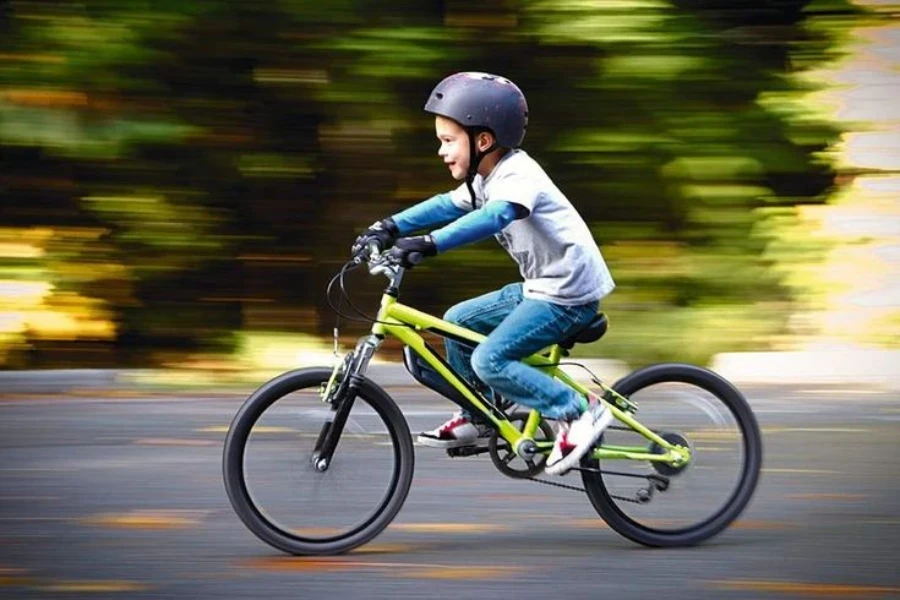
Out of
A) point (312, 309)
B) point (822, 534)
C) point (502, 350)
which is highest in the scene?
point (502, 350)

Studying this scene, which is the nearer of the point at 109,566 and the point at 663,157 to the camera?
the point at 109,566

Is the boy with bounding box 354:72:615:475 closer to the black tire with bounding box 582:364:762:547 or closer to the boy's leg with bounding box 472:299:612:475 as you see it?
the boy's leg with bounding box 472:299:612:475

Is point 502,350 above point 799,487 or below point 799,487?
above

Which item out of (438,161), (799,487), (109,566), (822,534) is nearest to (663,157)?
(438,161)

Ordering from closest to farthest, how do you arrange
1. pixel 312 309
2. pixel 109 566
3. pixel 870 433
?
1. pixel 109 566
2. pixel 870 433
3. pixel 312 309

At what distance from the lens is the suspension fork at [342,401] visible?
17.8 ft

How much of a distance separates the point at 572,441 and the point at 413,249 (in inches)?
35.6

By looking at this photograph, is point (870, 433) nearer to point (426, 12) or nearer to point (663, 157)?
point (663, 157)

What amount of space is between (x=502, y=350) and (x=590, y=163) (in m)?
4.17

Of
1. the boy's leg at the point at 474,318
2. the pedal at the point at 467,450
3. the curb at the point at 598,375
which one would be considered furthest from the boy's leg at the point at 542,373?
the curb at the point at 598,375

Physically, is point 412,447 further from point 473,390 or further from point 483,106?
point 483,106

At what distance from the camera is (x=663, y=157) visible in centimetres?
938

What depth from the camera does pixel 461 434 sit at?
5.59 meters

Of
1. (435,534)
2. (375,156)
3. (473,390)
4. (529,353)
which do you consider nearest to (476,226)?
(529,353)
